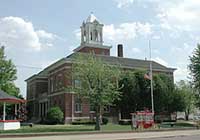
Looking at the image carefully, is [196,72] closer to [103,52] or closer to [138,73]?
[138,73]

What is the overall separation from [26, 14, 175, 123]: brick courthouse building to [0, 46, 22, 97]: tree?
8814mm

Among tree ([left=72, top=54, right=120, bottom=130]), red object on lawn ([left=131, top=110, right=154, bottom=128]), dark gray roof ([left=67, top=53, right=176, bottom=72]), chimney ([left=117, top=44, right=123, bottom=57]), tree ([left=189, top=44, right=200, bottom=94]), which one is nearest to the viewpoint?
red object on lawn ([left=131, top=110, right=154, bottom=128])

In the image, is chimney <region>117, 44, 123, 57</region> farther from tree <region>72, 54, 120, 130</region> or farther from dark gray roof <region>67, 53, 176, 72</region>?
tree <region>72, 54, 120, 130</region>

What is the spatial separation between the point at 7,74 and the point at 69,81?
11260mm

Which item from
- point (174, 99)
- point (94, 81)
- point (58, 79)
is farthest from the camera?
point (58, 79)

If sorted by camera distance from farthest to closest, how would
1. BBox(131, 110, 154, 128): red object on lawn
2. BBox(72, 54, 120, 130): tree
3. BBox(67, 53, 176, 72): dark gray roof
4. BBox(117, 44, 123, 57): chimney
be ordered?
1. BBox(117, 44, 123, 57): chimney
2. BBox(67, 53, 176, 72): dark gray roof
3. BBox(72, 54, 120, 130): tree
4. BBox(131, 110, 154, 128): red object on lawn

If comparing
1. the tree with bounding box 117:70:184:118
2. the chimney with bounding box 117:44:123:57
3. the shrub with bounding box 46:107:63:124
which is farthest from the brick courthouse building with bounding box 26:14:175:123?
the tree with bounding box 117:70:184:118

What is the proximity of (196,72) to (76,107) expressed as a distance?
22.5 meters

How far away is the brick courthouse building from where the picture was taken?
6719 centimetres

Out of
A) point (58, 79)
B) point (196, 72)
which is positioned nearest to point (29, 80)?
point (58, 79)

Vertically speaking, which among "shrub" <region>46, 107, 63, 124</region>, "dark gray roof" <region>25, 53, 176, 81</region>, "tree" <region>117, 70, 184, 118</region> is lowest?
"shrub" <region>46, 107, 63, 124</region>

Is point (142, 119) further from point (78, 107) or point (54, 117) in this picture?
point (78, 107)

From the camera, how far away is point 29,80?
92125 mm

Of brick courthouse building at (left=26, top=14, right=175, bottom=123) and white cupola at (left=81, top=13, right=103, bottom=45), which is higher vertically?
white cupola at (left=81, top=13, right=103, bottom=45)
